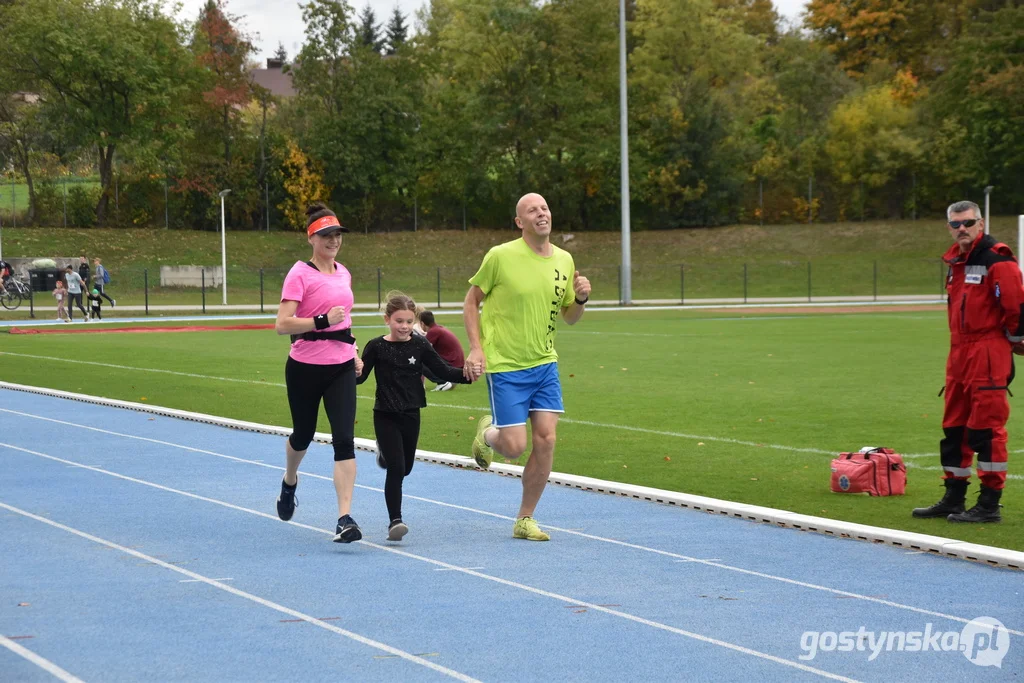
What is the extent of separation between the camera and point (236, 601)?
687 centimetres

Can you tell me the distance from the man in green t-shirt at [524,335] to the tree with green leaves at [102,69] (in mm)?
69237

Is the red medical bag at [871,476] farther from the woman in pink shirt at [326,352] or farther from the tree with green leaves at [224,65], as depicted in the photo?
the tree with green leaves at [224,65]

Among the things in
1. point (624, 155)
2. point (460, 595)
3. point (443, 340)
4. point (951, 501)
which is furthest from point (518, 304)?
point (624, 155)

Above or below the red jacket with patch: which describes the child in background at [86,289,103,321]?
below

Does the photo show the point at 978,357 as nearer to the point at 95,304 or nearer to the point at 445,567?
the point at 445,567

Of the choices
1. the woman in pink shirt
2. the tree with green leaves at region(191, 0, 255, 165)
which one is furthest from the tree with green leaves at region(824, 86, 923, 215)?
the woman in pink shirt

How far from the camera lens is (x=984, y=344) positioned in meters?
8.70

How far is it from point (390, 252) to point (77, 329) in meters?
35.6

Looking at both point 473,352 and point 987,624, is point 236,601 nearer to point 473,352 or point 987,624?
point 473,352

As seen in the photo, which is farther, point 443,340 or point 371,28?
point 371,28

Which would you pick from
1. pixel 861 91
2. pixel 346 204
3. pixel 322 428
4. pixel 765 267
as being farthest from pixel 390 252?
pixel 322 428

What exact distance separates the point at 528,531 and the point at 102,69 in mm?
70306

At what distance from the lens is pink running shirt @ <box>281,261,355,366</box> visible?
27.3 feet

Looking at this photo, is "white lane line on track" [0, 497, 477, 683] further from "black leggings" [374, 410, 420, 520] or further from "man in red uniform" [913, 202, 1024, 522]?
"man in red uniform" [913, 202, 1024, 522]
